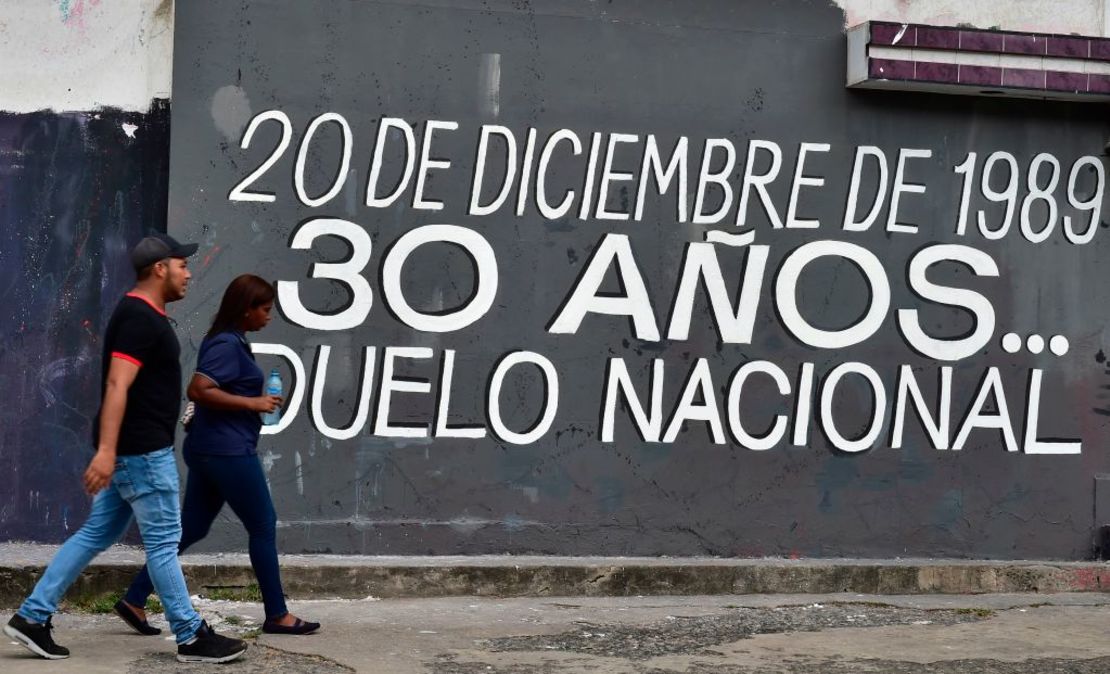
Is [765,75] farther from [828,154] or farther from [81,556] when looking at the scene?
[81,556]

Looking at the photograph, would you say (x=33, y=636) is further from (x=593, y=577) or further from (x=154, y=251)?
(x=593, y=577)

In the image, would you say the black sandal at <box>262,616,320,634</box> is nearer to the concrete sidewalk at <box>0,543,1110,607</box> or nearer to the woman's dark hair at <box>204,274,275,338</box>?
the concrete sidewalk at <box>0,543,1110,607</box>

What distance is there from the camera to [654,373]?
28.4 feet

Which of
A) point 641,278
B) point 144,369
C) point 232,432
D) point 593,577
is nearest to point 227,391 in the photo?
point 232,432

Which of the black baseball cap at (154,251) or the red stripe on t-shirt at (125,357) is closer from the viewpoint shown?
the red stripe on t-shirt at (125,357)

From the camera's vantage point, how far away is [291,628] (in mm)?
6594

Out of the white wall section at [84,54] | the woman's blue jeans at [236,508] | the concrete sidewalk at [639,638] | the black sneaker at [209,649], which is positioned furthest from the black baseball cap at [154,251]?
the white wall section at [84,54]

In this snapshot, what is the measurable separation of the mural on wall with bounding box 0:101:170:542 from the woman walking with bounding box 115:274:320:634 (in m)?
1.92

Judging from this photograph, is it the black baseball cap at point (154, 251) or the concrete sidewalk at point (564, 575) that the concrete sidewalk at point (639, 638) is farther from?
the black baseball cap at point (154, 251)

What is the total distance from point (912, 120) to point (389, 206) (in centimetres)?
319

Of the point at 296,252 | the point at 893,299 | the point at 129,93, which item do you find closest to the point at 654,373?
the point at 893,299

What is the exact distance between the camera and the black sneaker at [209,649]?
5961mm

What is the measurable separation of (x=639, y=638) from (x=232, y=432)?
207cm

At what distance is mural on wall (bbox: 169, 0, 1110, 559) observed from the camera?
27.1 ft
